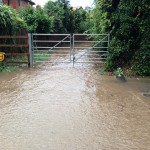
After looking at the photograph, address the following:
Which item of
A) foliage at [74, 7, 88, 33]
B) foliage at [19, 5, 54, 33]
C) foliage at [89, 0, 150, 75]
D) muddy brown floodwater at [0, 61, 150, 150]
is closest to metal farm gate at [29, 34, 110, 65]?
foliage at [89, 0, 150, 75]

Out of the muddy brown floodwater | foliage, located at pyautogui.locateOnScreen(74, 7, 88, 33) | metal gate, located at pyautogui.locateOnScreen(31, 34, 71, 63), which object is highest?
foliage, located at pyautogui.locateOnScreen(74, 7, 88, 33)

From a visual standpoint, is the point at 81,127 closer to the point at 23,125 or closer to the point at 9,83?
the point at 23,125

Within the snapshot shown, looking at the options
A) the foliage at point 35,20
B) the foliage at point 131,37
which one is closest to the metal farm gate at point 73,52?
the foliage at point 131,37

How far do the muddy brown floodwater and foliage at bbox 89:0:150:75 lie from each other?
1.19 m

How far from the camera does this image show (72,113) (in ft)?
22.4

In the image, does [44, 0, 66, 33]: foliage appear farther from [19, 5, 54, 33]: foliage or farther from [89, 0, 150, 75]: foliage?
[89, 0, 150, 75]: foliage

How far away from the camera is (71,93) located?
8.62m

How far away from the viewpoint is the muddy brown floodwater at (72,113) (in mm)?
5254

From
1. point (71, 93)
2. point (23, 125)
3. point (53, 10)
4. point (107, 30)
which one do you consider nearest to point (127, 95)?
point (71, 93)

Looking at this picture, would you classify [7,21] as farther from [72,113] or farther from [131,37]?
[72,113]

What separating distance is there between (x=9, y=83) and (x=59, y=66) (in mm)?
3793

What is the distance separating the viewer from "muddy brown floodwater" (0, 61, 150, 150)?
17.2 ft

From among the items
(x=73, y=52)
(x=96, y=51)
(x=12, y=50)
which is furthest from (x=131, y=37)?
(x=12, y=50)

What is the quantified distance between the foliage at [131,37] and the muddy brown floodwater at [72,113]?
3.91 ft
